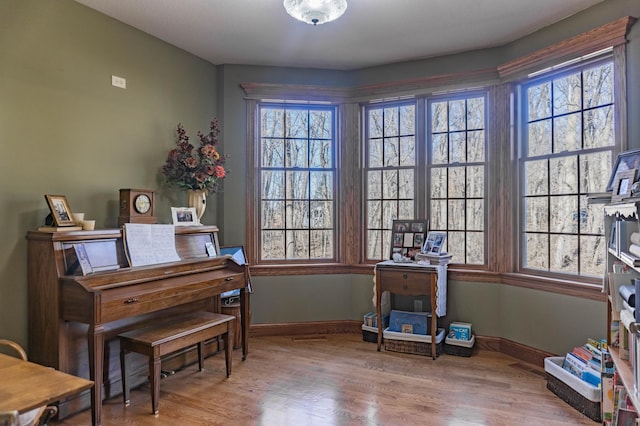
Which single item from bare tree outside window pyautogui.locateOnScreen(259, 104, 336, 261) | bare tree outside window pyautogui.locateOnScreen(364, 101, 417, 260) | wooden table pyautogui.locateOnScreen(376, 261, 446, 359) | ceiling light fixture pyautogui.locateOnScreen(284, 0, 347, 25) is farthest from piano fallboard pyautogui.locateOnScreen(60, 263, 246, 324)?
ceiling light fixture pyautogui.locateOnScreen(284, 0, 347, 25)

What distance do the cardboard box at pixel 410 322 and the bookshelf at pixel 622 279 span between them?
158cm

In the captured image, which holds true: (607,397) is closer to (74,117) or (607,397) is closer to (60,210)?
(60,210)

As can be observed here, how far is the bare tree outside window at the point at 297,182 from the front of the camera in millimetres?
4410

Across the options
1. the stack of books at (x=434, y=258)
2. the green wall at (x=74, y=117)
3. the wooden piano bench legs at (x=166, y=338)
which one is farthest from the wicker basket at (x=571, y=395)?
the green wall at (x=74, y=117)

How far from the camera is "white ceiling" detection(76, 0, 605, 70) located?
3068mm

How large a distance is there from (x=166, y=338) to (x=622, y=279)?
2.74 meters

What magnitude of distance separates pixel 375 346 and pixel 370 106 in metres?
2.46

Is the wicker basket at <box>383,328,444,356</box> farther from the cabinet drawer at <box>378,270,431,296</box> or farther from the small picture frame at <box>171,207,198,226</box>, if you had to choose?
the small picture frame at <box>171,207,198,226</box>

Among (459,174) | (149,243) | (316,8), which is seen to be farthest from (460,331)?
(316,8)

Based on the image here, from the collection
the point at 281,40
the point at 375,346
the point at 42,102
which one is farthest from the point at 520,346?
the point at 42,102

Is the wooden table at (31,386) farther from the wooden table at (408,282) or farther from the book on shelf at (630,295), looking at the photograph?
the wooden table at (408,282)

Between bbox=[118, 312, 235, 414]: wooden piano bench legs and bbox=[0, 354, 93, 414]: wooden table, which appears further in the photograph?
bbox=[118, 312, 235, 414]: wooden piano bench legs

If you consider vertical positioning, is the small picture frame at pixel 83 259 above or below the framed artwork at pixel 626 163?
below

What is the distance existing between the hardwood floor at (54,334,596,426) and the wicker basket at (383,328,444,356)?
0.07 m
